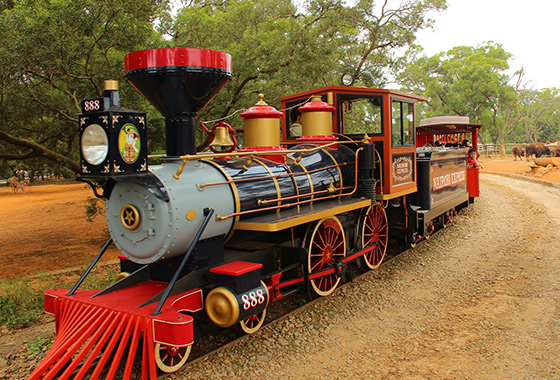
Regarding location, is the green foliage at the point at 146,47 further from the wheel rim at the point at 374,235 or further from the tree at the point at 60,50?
the wheel rim at the point at 374,235

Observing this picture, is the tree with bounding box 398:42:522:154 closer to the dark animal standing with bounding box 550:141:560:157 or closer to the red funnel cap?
the dark animal standing with bounding box 550:141:560:157

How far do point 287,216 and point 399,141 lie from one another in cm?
344

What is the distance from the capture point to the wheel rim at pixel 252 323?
4.81 m

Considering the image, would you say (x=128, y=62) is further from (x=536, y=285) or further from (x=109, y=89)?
(x=536, y=285)

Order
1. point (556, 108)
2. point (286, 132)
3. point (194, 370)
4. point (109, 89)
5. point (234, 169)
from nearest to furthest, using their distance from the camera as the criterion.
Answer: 1. point (109, 89)
2. point (194, 370)
3. point (234, 169)
4. point (286, 132)
5. point (556, 108)

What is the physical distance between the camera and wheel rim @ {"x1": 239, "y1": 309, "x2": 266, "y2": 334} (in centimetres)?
481

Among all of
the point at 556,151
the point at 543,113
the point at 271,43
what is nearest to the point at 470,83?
the point at 556,151

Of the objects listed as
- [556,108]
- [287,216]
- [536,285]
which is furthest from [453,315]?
[556,108]

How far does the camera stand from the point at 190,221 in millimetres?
4336

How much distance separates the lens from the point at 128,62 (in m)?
4.41

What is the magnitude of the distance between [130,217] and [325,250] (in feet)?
9.17

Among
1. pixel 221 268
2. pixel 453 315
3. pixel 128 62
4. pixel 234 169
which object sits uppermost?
pixel 128 62

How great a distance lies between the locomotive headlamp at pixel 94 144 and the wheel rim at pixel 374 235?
174 inches

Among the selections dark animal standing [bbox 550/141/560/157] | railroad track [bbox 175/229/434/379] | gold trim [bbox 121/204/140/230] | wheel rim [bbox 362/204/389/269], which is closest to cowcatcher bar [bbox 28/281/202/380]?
railroad track [bbox 175/229/434/379]
